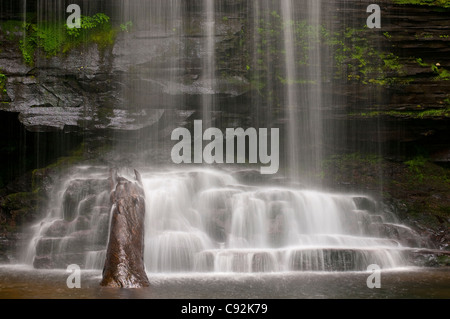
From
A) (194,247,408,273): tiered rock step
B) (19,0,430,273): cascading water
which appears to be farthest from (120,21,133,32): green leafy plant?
(194,247,408,273): tiered rock step

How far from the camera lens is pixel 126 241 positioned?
912 centimetres

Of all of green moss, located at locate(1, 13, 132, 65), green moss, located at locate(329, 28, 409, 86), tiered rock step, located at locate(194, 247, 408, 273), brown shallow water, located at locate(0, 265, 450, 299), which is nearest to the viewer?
brown shallow water, located at locate(0, 265, 450, 299)

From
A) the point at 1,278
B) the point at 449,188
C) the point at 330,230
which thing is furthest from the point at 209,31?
the point at 1,278

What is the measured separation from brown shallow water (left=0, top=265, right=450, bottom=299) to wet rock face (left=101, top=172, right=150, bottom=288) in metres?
0.31

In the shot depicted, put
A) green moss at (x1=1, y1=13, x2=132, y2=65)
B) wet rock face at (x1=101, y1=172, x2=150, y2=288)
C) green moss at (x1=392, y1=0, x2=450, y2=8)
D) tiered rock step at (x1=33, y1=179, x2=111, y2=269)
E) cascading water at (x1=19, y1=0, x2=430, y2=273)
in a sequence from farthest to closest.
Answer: green moss at (x1=392, y1=0, x2=450, y2=8) → green moss at (x1=1, y1=13, x2=132, y2=65) → tiered rock step at (x1=33, y1=179, x2=111, y2=269) → cascading water at (x1=19, y1=0, x2=430, y2=273) → wet rock face at (x1=101, y1=172, x2=150, y2=288)

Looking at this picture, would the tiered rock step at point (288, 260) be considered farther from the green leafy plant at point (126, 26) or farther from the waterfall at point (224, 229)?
the green leafy plant at point (126, 26)

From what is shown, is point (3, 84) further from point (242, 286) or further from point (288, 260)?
point (242, 286)

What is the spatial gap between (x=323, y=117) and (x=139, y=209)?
28.7ft

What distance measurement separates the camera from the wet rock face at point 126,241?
8375 mm

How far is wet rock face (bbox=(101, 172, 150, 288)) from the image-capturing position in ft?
27.5

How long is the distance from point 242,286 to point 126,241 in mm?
2366

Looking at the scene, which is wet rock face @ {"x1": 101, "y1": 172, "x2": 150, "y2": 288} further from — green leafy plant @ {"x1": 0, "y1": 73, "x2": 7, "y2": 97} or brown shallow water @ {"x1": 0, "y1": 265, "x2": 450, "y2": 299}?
green leafy plant @ {"x1": 0, "y1": 73, "x2": 7, "y2": 97}

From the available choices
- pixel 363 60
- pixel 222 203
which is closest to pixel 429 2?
pixel 363 60

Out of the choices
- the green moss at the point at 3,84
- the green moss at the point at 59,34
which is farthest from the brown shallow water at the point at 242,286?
the green moss at the point at 59,34
